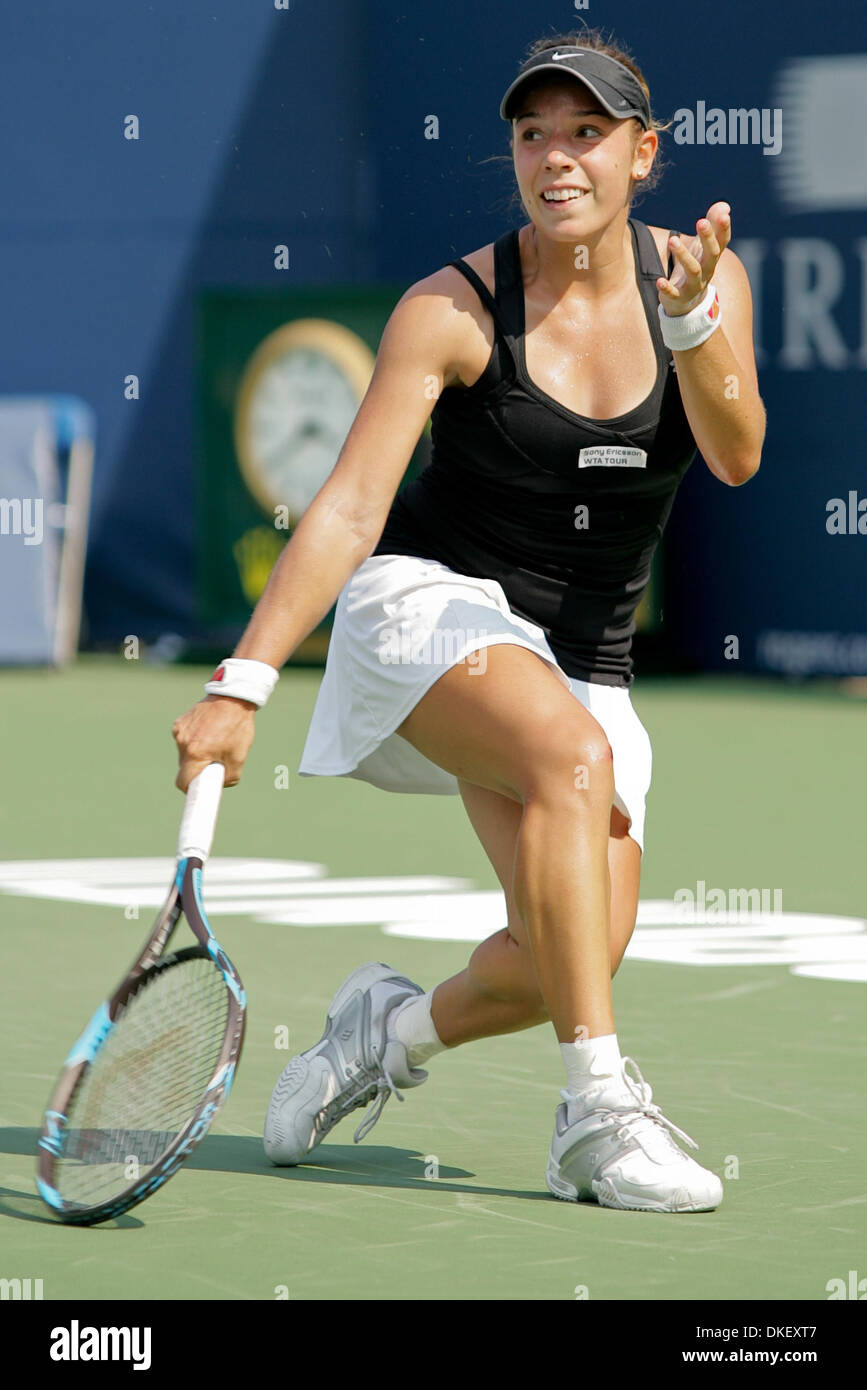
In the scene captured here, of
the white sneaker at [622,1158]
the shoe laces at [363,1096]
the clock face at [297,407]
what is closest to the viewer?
the white sneaker at [622,1158]

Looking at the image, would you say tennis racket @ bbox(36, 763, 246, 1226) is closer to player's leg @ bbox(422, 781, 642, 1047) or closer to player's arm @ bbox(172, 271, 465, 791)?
player's arm @ bbox(172, 271, 465, 791)

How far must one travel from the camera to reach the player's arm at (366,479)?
3.53 m

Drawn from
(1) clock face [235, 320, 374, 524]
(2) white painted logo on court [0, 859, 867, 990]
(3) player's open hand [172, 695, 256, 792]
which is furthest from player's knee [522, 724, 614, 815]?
(1) clock face [235, 320, 374, 524]

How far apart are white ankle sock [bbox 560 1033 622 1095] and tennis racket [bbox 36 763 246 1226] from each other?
22.0 inches

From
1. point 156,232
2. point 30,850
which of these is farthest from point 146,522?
point 30,850

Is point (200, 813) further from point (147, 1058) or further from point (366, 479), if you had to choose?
point (366, 479)

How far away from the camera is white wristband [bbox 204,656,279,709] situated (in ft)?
11.1

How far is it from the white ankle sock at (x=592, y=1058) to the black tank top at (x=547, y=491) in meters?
0.65

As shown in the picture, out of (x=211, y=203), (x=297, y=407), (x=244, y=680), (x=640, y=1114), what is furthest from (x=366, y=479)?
(x=211, y=203)

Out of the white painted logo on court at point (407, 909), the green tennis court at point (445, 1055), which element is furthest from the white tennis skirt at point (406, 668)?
the white painted logo on court at point (407, 909)

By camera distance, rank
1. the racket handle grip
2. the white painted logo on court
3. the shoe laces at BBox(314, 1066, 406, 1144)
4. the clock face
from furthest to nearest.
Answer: the clock face → the white painted logo on court → the shoe laces at BBox(314, 1066, 406, 1144) → the racket handle grip

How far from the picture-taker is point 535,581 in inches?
153

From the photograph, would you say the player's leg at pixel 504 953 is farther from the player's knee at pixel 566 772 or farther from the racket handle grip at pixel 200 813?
the racket handle grip at pixel 200 813
